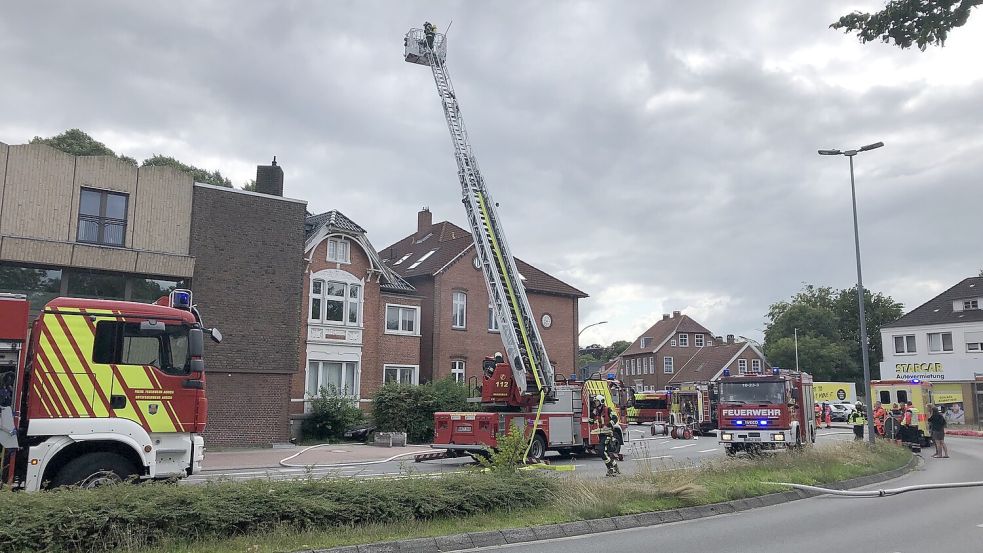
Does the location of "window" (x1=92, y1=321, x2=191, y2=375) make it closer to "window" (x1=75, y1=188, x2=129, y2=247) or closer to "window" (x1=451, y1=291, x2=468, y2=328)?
"window" (x1=75, y1=188, x2=129, y2=247)

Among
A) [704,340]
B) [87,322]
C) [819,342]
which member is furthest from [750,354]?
[87,322]

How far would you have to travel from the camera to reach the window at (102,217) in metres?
21.9

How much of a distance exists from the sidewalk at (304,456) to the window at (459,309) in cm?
1202

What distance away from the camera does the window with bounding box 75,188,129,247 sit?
21891 millimetres

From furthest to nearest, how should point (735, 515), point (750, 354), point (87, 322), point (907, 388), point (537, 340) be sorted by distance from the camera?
point (750, 354), point (907, 388), point (537, 340), point (735, 515), point (87, 322)

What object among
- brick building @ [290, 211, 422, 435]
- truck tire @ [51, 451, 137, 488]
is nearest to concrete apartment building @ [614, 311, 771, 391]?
brick building @ [290, 211, 422, 435]

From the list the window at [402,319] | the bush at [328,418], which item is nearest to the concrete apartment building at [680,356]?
the window at [402,319]

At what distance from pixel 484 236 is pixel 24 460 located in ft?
37.1

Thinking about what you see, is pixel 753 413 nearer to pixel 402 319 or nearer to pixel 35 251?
pixel 402 319

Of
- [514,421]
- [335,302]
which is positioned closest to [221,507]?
[514,421]

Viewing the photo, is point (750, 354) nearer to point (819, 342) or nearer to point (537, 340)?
point (819, 342)

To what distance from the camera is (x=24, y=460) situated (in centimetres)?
938

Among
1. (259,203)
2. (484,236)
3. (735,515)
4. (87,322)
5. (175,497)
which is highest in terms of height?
(259,203)

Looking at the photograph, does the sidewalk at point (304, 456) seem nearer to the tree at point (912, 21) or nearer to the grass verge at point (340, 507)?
the grass verge at point (340, 507)
